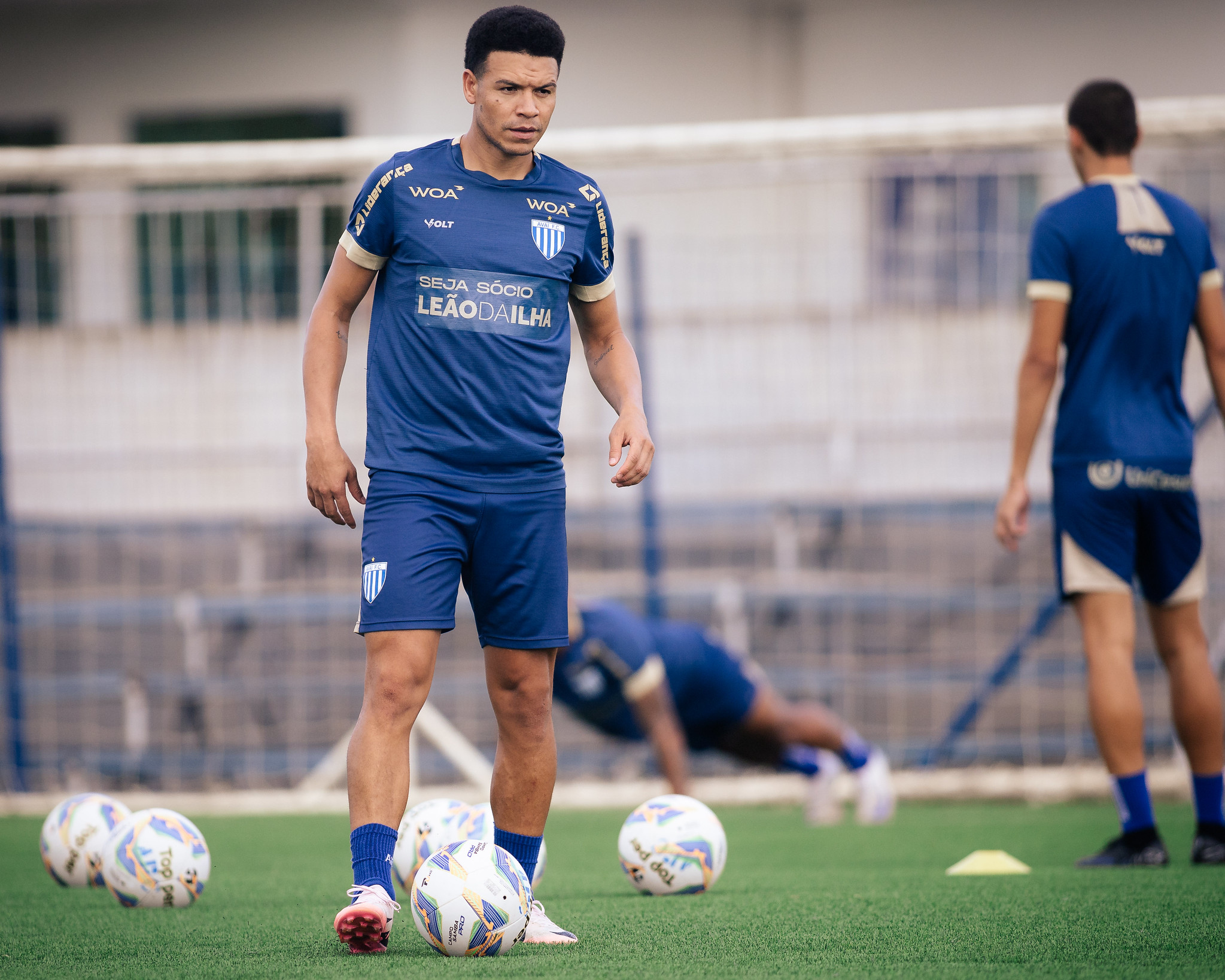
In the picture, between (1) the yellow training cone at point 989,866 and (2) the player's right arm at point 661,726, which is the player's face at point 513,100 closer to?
(1) the yellow training cone at point 989,866

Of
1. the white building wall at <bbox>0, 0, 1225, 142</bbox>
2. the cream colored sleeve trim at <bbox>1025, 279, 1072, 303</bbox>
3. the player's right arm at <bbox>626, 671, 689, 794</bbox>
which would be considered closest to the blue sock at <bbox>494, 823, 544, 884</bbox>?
the cream colored sleeve trim at <bbox>1025, 279, 1072, 303</bbox>

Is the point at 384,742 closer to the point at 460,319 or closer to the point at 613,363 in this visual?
the point at 460,319

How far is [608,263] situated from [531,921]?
62.4 inches

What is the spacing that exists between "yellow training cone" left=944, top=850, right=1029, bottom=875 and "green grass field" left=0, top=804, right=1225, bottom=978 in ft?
0.27

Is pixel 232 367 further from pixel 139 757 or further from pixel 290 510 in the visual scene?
pixel 139 757

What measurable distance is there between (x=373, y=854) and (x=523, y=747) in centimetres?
49

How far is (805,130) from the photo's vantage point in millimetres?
7672

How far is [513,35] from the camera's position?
11.8 ft

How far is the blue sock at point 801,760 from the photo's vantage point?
23.3ft

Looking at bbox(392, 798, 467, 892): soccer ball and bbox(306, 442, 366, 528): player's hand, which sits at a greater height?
bbox(306, 442, 366, 528): player's hand

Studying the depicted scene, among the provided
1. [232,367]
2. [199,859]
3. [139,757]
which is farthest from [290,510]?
[199,859]

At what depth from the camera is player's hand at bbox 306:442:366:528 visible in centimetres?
356

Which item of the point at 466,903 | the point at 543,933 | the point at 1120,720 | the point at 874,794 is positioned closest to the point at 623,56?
the point at 874,794

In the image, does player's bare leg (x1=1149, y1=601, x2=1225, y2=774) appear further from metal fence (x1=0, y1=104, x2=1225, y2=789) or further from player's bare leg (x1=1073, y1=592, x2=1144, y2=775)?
metal fence (x1=0, y1=104, x2=1225, y2=789)
